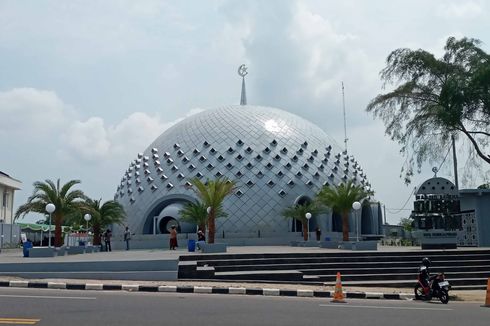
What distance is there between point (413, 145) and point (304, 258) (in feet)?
35.9

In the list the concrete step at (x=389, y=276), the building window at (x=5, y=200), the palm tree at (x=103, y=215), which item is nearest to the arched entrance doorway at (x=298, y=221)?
the palm tree at (x=103, y=215)

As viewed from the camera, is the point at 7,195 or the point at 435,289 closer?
the point at 435,289

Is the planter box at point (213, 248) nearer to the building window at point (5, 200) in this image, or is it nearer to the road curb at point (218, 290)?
the road curb at point (218, 290)

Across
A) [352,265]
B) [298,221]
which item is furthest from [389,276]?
[298,221]

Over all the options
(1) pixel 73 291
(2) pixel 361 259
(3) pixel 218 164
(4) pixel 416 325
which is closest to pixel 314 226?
(3) pixel 218 164

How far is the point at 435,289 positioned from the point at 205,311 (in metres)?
5.87

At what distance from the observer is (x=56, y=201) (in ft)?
82.6

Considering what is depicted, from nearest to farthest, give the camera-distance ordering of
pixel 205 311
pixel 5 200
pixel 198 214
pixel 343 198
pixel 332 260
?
pixel 205 311
pixel 332 260
pixel 343 198
pixel 198 214
pixel 5 200

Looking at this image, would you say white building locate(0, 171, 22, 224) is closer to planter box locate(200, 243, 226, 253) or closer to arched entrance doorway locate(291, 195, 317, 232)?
arched entrance doorway locate(291, 195, 317, 232)

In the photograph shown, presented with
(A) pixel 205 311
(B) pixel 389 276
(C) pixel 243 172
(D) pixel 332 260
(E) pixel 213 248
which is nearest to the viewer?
(A) pixel 205 311

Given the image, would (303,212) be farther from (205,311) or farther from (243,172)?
(205,311)

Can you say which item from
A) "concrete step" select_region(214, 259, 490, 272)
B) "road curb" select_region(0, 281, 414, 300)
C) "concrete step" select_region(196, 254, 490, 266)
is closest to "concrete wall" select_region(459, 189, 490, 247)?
"concrete step" select_region(196, 254, 490, 266)

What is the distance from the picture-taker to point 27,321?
24.9 ft

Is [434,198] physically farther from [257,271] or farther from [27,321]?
[27,321]
